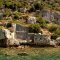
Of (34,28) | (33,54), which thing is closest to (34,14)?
(34,28)

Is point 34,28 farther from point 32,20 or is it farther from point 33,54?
point 33,54

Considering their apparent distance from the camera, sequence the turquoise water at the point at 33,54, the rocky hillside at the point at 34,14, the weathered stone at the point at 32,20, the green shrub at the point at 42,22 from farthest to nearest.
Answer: the weathered stone at the point at 32,20, the green shrub at the point at 42,22, the rocky hillside at the point at 34,14, the turquoise water at the point at 33,54

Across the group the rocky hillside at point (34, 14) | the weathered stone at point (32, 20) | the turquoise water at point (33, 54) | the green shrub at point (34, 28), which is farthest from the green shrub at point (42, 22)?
the turquoise water at point (33, 54)

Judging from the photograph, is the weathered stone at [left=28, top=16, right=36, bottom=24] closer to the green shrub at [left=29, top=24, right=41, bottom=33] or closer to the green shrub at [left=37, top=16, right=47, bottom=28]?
the green shrub at [left=37, top=16, right=47, bottom=28]

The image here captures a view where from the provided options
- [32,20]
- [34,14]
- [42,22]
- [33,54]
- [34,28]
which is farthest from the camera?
[34,14]

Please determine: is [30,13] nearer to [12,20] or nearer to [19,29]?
[12,20]

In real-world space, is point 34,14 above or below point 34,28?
below

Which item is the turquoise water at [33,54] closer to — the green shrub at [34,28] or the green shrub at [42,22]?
the green shrub at [34,28]

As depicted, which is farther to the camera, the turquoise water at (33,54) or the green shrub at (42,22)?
the green shrub at (42,22)

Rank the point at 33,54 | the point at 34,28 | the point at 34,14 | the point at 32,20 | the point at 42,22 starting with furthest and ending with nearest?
the point at 34,14 → the point at 42,22 → the point at 32,20 → the point at 34,28 → the point at 33,54

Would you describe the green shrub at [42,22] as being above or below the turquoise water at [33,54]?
below
